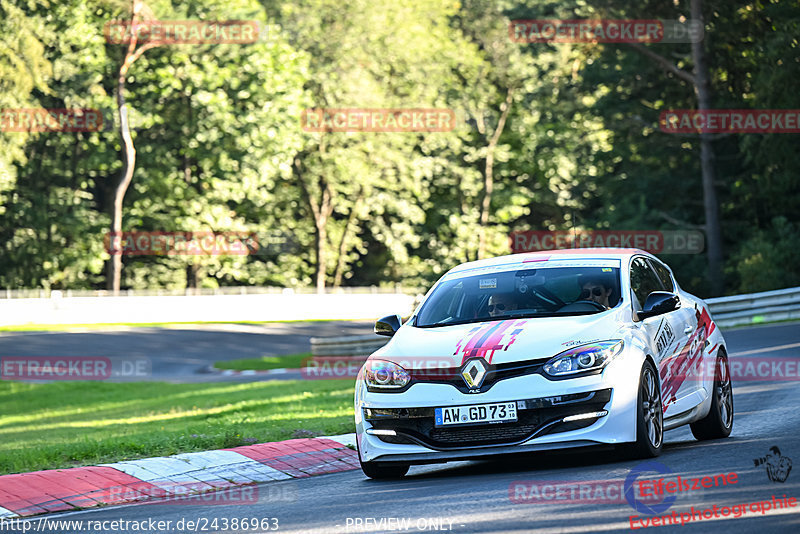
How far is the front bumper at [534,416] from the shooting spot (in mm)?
8289

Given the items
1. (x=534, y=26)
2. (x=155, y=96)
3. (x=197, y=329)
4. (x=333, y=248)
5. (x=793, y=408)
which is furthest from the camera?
(x=333, y=248)

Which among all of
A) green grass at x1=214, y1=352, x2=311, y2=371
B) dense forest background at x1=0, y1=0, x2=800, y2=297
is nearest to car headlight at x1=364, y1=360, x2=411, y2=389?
green grass at x1=214, y1=352, x2=311, y2=371

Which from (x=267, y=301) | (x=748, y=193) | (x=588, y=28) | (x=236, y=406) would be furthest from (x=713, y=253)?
(x=236, y=406)

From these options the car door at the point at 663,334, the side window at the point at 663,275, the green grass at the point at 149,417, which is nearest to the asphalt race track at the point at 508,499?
the car door at the point at 663,334

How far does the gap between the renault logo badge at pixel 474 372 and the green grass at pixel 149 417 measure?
11.7 feet

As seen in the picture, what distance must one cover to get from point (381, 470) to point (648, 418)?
2.02 meters

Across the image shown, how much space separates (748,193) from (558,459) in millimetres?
30898

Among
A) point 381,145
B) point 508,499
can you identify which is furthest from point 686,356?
point 381,145

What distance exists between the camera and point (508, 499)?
24.4 ft

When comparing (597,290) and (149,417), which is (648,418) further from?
(149,417)

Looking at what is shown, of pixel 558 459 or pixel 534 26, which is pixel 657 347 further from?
pixel 534 26

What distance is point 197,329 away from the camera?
40531 mm

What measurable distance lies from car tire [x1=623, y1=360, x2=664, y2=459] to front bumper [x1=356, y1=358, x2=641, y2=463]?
77 mm

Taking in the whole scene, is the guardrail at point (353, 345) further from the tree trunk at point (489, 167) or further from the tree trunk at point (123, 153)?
the tree trunk at point (489, 167)
